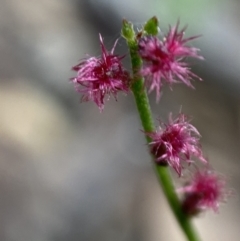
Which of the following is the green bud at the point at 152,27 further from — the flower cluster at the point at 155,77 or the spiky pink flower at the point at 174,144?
the spiky pink flower at the point at 174,144

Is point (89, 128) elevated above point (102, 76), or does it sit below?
above

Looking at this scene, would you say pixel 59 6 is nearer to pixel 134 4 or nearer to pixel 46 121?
pixel 134 4

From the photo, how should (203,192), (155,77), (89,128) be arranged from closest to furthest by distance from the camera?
(155,77), (203,192), (89,128)

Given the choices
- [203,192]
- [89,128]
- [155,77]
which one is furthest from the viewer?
[89,128]

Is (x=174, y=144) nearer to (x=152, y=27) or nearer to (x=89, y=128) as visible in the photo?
(x=152, y=27)

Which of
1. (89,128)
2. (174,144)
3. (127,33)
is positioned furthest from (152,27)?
(89,128)

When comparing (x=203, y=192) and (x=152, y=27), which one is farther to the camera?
(x=203, y=192)
